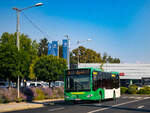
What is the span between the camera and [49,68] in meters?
37.3

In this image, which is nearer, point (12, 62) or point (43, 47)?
point (12, 62)

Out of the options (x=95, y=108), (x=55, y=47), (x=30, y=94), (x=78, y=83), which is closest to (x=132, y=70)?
(x=55, y=47)

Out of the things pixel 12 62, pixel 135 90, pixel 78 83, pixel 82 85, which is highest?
pixel 12 62

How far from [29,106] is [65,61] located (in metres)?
18.2

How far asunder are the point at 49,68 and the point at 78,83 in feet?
45.1

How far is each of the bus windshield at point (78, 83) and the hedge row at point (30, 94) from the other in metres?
5.01

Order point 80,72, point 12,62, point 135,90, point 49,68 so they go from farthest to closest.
→ 1. point 135,90
2. point 49,68
3. point 12,62
4. point 80,72

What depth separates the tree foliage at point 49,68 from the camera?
3722cm

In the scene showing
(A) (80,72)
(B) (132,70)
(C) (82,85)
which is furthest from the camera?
(B) (132,70)

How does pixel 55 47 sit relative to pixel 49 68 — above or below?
above

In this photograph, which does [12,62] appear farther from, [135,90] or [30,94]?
[135,90]

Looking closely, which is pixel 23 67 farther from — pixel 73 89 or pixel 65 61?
pixel 65 61

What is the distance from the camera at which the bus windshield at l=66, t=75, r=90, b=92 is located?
23.9 meters

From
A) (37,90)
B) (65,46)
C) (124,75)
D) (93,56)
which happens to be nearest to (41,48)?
(93,56)
